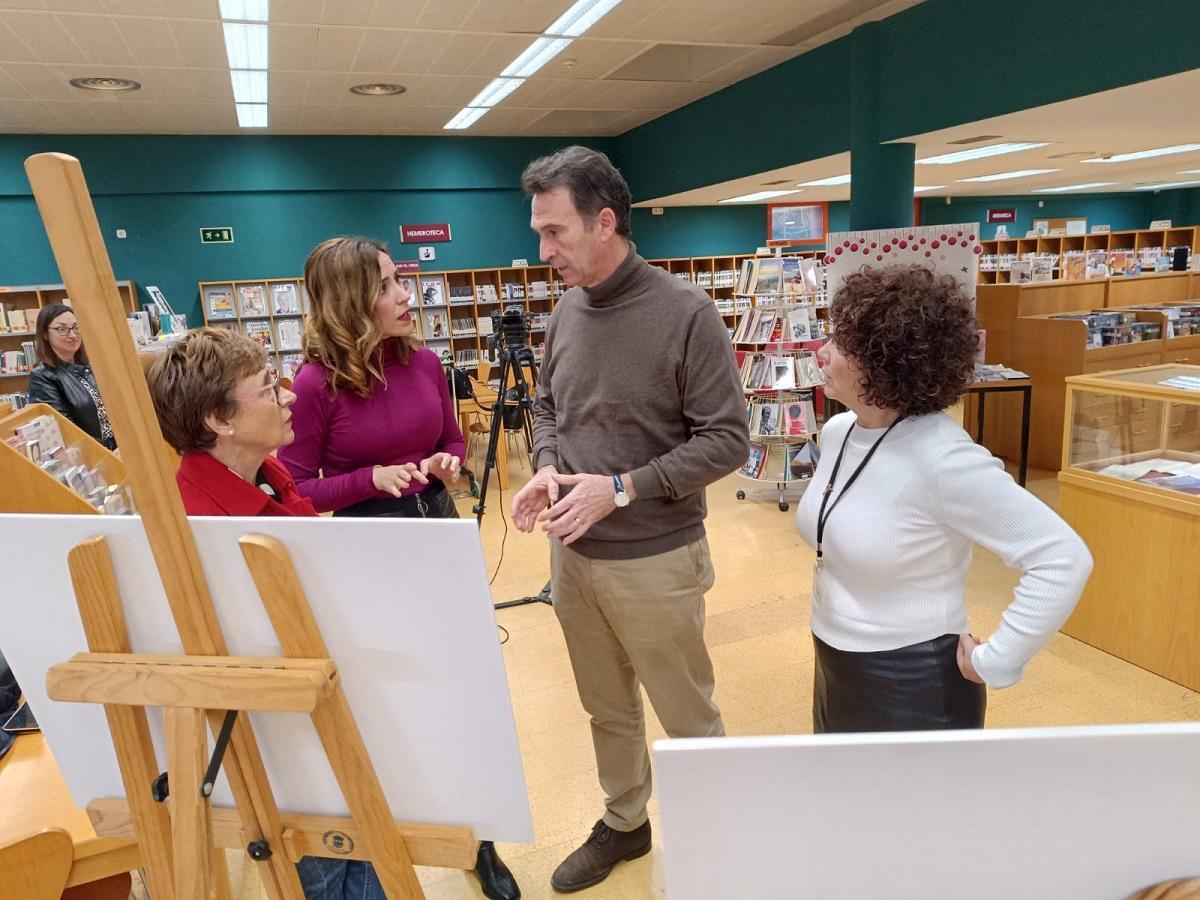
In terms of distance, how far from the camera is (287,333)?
8969 mm

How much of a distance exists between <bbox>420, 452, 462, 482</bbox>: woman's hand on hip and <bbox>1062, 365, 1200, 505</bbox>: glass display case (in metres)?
2.71

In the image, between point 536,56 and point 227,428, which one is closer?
point 227,428

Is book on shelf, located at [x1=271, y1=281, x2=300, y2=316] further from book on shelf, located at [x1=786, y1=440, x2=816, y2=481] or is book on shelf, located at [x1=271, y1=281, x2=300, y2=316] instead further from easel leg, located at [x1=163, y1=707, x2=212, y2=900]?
easel leg, located at [x1=163, y1=707, x2=212, y2=900]

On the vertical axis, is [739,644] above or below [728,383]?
below

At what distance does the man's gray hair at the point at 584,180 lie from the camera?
1.55 meters

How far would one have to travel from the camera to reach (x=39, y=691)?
1.11 metres

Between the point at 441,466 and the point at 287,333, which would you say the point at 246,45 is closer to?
the point at 287,333

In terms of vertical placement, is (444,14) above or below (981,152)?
above

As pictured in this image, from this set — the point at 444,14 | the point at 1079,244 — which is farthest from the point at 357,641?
the point at 1079,244

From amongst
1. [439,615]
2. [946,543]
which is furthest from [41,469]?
[946,543]

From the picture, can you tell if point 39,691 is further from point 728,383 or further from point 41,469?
point 728,383

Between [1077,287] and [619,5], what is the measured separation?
4.75 meters

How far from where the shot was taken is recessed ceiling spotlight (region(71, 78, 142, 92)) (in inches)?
235

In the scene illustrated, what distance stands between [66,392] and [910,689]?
458 cm
